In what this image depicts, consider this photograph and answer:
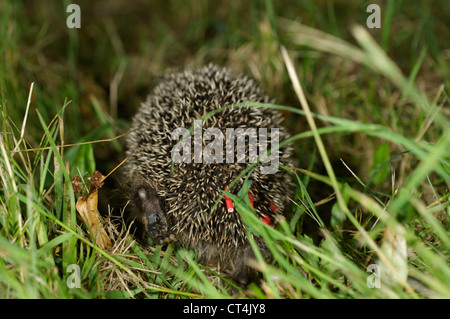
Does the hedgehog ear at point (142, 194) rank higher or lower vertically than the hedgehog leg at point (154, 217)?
higher

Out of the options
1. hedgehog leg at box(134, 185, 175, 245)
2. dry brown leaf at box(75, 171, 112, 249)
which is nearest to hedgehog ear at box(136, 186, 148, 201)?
hedgehog leg at box(134, 185, 175, 245)

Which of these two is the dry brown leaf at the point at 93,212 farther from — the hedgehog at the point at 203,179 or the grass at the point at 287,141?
the hedgehog at the point at 203,179

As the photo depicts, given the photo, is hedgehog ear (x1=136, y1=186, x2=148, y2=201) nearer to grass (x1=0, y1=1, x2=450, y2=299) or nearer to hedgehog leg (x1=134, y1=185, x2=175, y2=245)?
hedgehog leg (x1=134, y1=185, x2=175, y2=245)

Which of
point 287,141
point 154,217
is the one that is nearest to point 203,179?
point 154,217

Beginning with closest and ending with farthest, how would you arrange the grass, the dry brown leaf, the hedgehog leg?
the grass
the dry brown leaf
the hedgehog leg

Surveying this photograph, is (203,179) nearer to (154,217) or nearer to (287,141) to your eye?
(154,217)

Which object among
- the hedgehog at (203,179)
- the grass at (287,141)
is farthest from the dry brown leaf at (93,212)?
the hedgehog at (203,179)
